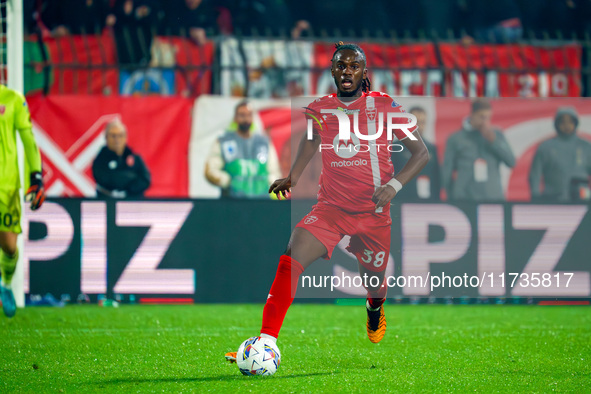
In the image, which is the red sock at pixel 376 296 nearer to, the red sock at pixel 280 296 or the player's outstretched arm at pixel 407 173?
the player's outstretched arm at pixel 407 173

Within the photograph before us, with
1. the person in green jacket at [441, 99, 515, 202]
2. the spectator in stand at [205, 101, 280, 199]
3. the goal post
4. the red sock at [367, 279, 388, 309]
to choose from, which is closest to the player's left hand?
the red sock at [367, 279, 388, 309]

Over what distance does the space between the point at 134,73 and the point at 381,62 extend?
318cm

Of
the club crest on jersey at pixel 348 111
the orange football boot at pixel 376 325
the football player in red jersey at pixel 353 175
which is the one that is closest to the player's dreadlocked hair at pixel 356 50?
the football player in red jersey at pixel 353 175

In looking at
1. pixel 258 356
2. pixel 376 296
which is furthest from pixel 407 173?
pixel 258 356

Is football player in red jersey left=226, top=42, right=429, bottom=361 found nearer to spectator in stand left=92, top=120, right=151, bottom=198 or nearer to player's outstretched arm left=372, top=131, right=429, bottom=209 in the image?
player's outstretched arm left=372, top=131, right=429, bottom=209

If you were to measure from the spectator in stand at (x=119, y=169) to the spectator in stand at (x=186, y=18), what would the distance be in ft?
7.11

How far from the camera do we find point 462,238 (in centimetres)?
970

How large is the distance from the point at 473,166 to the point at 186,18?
4.39 m

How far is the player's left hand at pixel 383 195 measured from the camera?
545 cm

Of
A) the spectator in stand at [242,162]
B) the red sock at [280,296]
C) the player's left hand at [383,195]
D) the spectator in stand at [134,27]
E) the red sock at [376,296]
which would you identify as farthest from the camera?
the spectator in stand at [134,27]

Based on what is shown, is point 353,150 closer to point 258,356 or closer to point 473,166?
point 258,356

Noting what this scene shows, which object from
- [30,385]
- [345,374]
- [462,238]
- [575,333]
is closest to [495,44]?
[462,238]

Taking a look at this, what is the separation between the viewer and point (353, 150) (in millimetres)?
5750

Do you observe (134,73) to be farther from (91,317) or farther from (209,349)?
(209,349)
